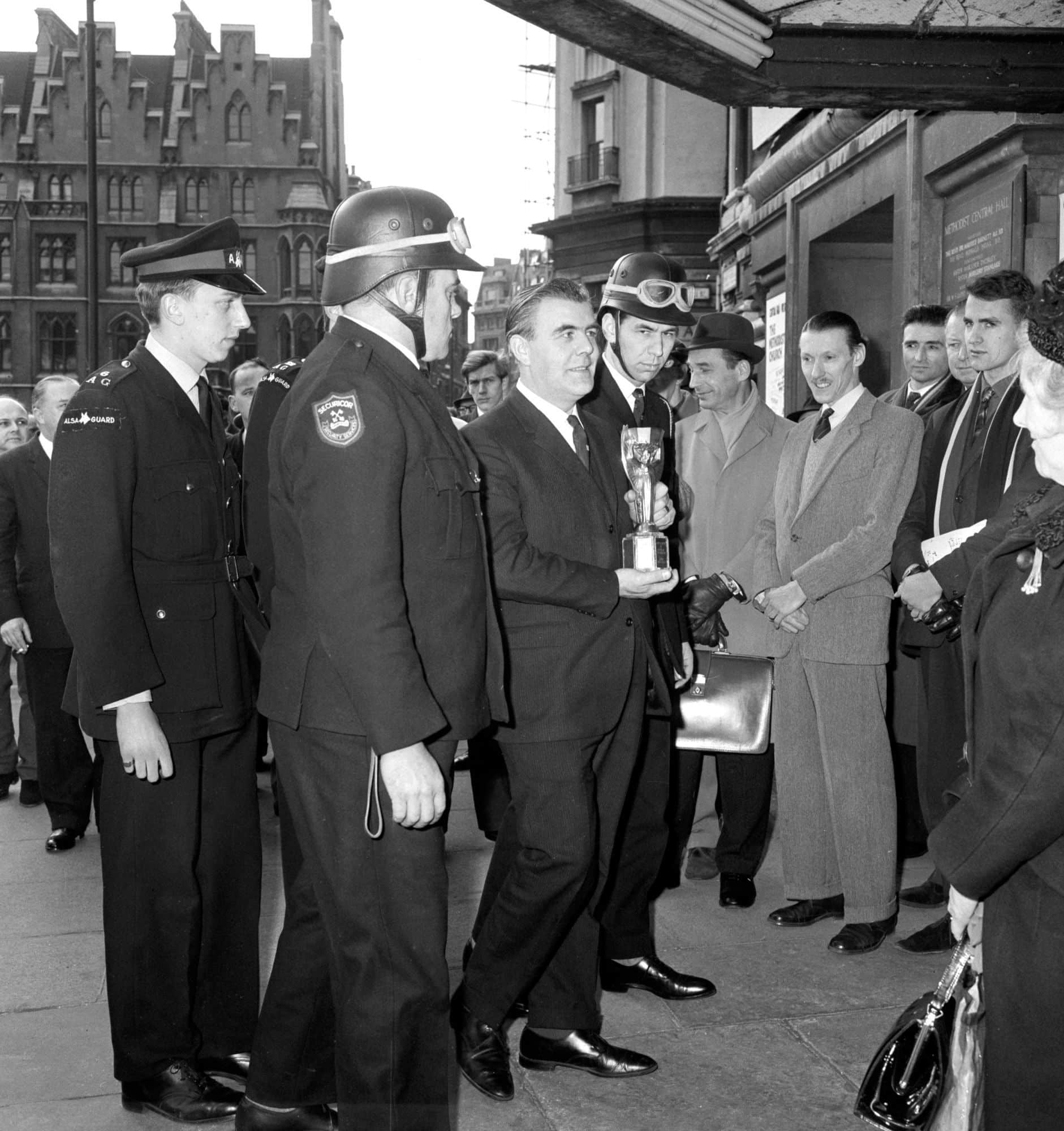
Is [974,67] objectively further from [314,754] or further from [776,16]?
[314,754]

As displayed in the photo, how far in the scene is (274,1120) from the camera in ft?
11.5

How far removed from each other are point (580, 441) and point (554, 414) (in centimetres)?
12

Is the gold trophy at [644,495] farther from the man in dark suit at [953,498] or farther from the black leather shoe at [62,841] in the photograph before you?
the black leather shoe at [62,841]

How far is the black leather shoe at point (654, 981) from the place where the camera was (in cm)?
463

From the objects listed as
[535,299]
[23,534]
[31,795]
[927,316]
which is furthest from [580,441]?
[31,795]

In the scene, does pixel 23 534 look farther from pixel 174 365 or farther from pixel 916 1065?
pixel 916 1065

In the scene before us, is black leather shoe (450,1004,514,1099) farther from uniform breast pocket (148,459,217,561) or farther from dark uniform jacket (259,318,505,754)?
uniform breast pocket (148,459,217,561)

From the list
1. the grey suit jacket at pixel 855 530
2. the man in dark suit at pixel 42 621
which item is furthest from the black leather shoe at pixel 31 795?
the grey suit jacket at pixel 855 530

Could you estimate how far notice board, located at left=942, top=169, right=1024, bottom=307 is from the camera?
838cm

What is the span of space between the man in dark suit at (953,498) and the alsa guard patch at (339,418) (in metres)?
2.63

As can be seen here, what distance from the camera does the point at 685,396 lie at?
8766 millimetres

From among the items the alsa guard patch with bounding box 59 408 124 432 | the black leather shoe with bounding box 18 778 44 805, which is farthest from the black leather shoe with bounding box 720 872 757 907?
the black leather shoe with bounding box 18 778 44 805

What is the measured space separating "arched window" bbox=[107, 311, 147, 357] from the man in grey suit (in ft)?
210

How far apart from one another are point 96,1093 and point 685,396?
19.2 ft
